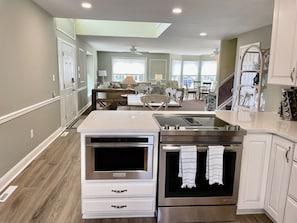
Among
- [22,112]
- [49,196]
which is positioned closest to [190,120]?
[49,196]

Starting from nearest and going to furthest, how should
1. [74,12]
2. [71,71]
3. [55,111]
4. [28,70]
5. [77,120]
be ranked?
1. [28,70]
2. [74,12]
3. [55,111]
4. [71,71]
5. [77,120]

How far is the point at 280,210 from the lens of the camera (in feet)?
6.45

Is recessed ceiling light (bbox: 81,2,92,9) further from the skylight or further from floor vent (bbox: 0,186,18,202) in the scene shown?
the skylight

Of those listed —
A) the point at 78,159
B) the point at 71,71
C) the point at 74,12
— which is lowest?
the point at 78,159

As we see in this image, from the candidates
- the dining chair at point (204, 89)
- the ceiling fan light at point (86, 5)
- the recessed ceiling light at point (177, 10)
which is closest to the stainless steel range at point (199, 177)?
the recessed ceiling light at point (177, 10)

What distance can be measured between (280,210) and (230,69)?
5.51m

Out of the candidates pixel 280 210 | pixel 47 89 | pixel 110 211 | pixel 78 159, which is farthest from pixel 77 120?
pixel 280 210

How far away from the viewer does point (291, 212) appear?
6.00ft

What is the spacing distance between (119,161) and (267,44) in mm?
4129

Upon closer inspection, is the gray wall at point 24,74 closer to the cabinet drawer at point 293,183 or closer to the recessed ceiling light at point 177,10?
the recessed ceiling light at point 177,10

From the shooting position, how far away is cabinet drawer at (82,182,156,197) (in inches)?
79.8

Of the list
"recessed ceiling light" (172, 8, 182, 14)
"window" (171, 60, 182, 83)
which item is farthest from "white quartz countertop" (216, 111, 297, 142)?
"window" (171, 60, 182, 83)

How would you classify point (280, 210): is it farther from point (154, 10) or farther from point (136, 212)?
point (154, 10)

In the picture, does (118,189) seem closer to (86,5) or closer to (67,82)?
(86,5)
